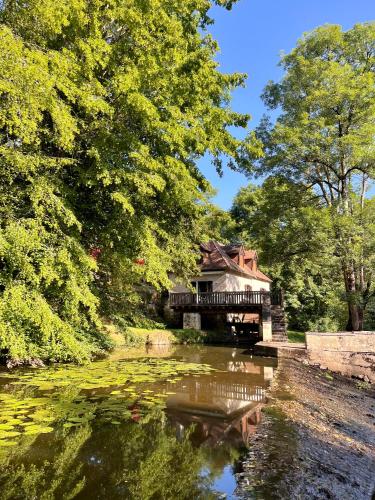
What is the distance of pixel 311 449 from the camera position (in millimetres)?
4961

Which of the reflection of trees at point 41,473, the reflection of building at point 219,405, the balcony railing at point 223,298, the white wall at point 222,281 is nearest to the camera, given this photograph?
the reflection of trees at point 41,473

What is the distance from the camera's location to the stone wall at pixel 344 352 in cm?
1522

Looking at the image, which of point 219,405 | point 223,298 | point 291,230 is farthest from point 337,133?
point 219,405

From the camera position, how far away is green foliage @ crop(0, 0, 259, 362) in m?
8.20

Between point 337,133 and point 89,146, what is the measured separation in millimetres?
16874

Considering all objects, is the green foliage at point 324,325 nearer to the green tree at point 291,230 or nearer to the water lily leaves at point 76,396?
the green tree at point 291,230

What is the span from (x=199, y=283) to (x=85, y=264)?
20.8 m

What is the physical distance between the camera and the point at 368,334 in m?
17.1

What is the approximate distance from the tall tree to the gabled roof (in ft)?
28.1

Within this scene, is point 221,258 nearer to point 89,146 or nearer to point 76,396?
point 89,146

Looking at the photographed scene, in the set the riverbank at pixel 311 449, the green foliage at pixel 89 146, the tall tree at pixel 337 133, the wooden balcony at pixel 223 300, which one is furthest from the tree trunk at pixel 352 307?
the riverbank at pixel 311 449

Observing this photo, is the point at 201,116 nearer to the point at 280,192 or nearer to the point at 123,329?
the point at 123,329

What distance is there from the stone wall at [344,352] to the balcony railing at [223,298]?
7481 millimetres

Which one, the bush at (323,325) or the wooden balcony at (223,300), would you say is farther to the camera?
the bush at (323,325)
